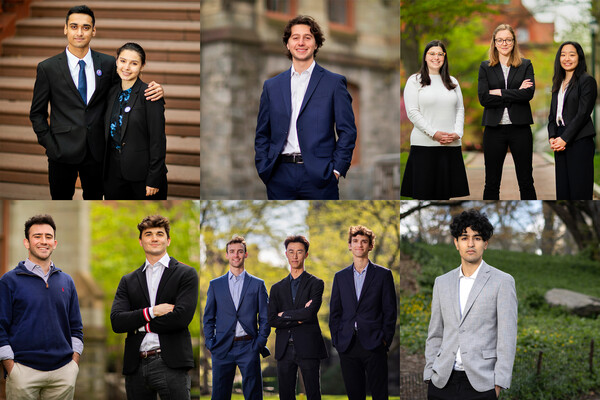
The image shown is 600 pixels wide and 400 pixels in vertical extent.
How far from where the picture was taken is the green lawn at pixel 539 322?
869 cm

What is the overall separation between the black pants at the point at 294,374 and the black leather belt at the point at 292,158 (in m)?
1.90

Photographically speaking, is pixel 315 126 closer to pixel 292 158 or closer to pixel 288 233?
pixel 292 158

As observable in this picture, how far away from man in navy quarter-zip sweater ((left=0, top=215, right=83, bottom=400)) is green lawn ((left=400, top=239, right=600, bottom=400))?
3.62 metres

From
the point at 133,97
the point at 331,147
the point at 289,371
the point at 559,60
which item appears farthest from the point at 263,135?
the point at 559,60

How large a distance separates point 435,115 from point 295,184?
5.47 ft

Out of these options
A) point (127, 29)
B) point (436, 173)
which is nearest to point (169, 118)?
point (127, 29)

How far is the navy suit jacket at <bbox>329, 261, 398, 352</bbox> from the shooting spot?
7.84 metres

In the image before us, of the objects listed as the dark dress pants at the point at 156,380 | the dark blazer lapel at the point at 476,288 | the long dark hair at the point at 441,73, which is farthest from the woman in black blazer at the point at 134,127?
the dark blazer lapel at the point at 476,288

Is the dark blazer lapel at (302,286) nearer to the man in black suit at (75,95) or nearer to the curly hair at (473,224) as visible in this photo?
the curly hair at (473,224)

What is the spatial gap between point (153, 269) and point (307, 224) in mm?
1988

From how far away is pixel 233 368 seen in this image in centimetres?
809

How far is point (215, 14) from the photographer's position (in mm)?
13570

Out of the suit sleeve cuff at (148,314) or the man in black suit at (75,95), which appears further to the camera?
the man in black suit at (75,95)

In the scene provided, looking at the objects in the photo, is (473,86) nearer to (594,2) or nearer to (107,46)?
(594,2)
